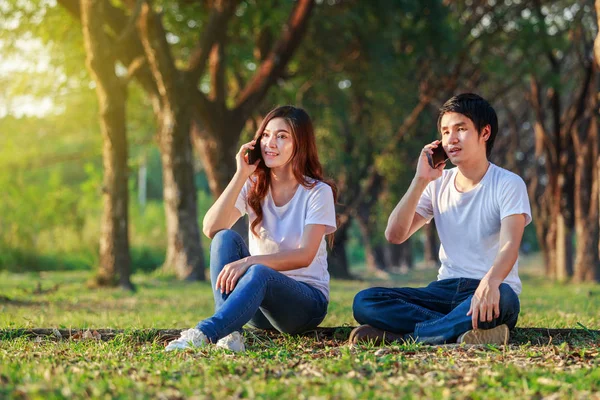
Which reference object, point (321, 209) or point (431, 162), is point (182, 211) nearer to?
point (321, 209)

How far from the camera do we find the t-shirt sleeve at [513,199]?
204 inches

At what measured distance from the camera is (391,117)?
2200cm

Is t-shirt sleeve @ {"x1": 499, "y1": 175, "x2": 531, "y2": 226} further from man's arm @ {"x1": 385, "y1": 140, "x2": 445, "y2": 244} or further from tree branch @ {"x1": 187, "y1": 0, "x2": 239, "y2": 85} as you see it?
tree branch @ {"x1": 187, "y1": 0, "x2": 239, "y2": 85}

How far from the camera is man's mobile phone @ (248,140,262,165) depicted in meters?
5.83

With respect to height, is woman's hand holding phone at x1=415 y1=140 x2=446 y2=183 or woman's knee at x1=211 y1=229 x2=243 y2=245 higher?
woman's hand holding phone at x1=415 y1=140 x2=446 y2=183

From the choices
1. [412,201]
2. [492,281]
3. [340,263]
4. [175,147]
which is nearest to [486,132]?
[412,201]

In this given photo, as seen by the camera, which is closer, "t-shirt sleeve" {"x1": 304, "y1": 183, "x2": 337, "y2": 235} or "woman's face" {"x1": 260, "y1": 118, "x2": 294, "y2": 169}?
"t-shirt sleeve" {"x1": 304, "y1": 183, "x2": 337, "y2": 235}

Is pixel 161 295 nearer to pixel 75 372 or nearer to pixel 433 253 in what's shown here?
pixel 75 372

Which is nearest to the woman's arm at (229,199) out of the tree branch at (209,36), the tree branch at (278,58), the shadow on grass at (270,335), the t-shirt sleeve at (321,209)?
the t-shirt sleeve at (321,209)

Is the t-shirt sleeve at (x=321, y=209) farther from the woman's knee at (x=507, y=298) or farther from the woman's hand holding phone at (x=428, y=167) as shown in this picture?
the woman's knee at (x=507, y=298)

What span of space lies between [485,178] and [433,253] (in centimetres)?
2862

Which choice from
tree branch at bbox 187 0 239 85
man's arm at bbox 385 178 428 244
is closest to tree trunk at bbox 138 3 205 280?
tree branch at bbox 187 0 239 85

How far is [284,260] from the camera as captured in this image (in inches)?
211

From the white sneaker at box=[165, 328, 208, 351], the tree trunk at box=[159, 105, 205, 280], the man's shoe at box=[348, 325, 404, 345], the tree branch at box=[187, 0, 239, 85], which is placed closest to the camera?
the white sneaker at box=[165, 328, 208, 351]
